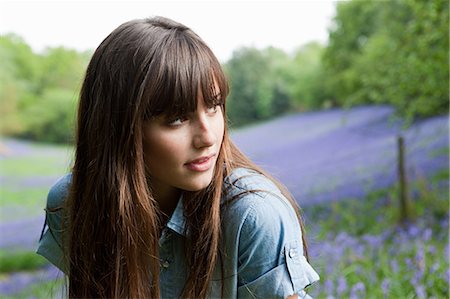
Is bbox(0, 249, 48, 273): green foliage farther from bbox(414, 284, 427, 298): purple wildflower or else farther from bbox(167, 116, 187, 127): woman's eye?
bbox(167, 116, 187, 127): woman's eye

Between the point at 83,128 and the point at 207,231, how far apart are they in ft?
1.10

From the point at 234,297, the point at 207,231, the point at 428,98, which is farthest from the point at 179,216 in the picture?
the point at 428,98

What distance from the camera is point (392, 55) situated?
13.2 ft

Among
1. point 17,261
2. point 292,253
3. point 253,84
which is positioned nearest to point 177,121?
point 292,253

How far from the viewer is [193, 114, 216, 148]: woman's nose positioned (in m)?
1.21

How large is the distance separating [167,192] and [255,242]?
0.26 meters

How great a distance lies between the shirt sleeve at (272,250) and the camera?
1251mm

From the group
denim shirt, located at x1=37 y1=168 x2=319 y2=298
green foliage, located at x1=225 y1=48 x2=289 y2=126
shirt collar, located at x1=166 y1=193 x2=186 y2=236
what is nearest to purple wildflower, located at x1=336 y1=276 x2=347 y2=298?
denim shirt, located at x1=37 y1=168 x2=319 y2=298

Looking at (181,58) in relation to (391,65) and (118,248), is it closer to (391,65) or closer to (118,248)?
(118,248)

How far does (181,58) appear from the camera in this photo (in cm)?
121

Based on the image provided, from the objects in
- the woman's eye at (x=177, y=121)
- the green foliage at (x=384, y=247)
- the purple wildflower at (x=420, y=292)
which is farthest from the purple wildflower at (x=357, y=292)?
the woman's eye at (x=177, y=121)

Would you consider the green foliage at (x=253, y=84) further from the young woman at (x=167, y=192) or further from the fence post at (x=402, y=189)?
the young woman at (x=167, y=192)

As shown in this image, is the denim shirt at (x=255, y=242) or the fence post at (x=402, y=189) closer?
the denim shirt at (x=255, y=242)

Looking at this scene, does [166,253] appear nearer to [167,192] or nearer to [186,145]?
[167,192]
